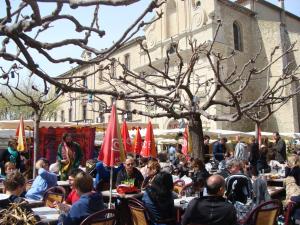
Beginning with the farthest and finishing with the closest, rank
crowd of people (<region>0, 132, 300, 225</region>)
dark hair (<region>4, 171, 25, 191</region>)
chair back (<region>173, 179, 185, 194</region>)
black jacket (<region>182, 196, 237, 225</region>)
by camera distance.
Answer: chair back (<region>173, 179, 185, 194</region>) → dark hair (<region>4, 171, 25, 191</region>) → crowd of people (<region>0, 132, 300, 225</region>) → black jacket (<region>182, 196, 237, 225</region>)

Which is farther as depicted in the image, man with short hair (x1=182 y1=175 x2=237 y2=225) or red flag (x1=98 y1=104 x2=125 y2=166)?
red flag (x1=98 y1=104 x2=125 y2=166)

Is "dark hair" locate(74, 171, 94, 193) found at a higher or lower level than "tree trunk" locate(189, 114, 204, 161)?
lower

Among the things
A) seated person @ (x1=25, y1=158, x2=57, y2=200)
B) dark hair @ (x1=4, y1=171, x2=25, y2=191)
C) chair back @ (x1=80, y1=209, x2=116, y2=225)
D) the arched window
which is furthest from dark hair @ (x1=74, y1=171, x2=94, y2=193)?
the arched window

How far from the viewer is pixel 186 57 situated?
31.6 metres

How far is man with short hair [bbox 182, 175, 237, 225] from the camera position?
14.6 feet

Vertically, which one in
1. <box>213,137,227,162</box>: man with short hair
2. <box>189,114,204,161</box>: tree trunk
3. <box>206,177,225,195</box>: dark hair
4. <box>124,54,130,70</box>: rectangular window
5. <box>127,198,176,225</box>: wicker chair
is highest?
<box>124,54,130,70</box>: rectangular window

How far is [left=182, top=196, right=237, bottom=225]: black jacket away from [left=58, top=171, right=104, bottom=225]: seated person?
1106 mm

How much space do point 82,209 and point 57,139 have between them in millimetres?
11852

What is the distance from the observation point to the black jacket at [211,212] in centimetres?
445

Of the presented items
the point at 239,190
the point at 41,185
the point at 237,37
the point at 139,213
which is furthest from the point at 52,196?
the point at 237,37

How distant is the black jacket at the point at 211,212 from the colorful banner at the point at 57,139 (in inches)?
442

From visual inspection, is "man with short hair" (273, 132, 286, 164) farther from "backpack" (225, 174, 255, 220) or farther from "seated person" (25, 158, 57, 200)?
"seated person" (25, 158, 57, 200)

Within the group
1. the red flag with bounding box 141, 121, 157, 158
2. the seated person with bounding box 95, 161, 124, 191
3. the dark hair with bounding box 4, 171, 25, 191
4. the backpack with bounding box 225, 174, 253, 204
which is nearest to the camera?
the dark hair with bounding box 4, 171, 25, 191

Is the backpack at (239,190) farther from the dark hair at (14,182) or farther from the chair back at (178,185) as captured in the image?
the dark hair at (14,182)
